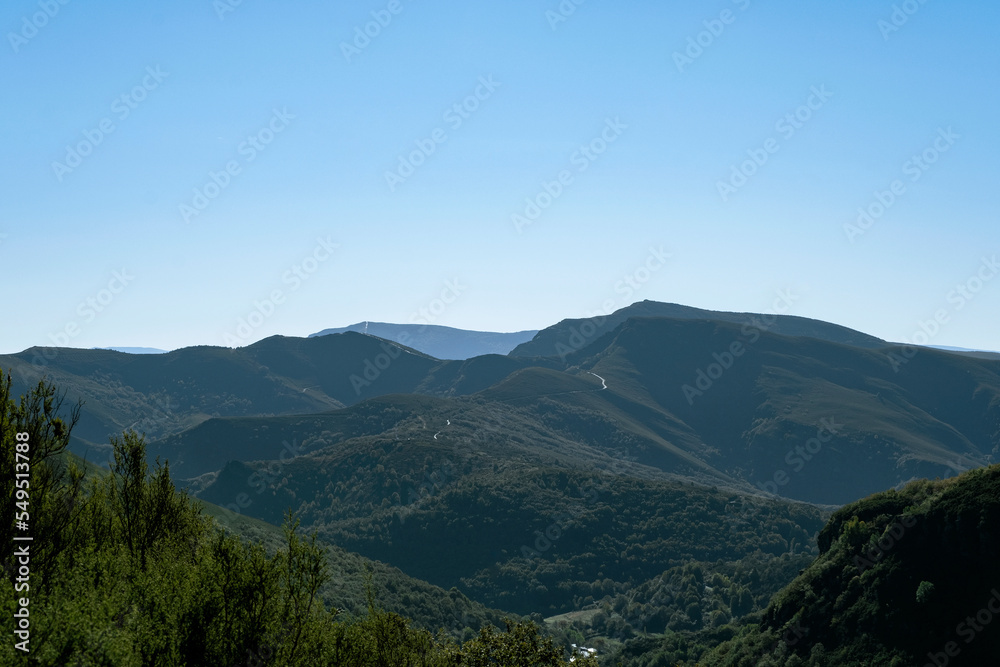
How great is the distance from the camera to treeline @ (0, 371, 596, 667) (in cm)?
1585

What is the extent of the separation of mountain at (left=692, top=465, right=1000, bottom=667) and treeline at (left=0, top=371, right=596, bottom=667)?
39.7 meters

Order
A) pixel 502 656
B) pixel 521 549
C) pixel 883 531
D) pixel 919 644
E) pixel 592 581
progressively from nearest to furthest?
1. pixel 502 656
2. pixel 919 644
3. pixel 883 531
4. pixel 592 581
5. pixel 521 549

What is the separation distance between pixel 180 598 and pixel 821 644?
52386mm

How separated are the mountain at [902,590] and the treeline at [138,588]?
3970 centimetres

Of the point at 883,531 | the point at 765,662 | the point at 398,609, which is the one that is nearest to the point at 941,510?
the point at 883,531

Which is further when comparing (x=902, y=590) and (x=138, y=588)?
(x=902, y=590)

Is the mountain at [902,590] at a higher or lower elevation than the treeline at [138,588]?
lower

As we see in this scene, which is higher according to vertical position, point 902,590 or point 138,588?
point 138,588

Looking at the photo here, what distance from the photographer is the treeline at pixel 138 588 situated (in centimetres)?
1585

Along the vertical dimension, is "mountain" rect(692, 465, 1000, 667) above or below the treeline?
below

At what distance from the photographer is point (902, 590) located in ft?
175

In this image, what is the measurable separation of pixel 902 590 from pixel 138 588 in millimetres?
53521

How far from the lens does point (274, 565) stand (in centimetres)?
2173

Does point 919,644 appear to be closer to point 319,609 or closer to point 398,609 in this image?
point 319,609
